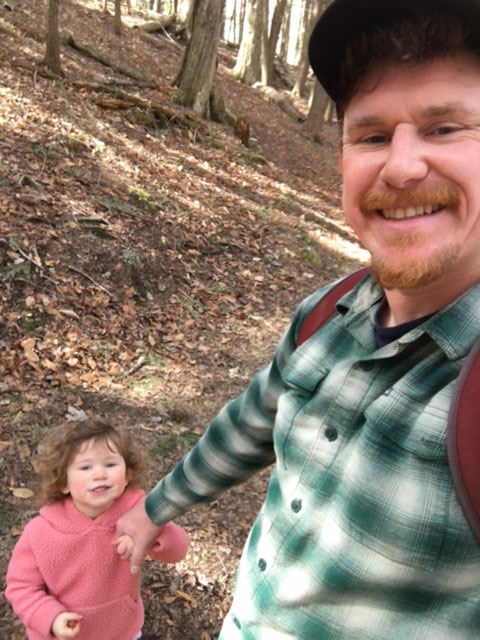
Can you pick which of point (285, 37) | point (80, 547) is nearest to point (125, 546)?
point (80, 547)

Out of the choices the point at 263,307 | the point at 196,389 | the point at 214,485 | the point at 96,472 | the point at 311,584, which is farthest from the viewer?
the point at 263,307

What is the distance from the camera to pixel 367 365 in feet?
4.58

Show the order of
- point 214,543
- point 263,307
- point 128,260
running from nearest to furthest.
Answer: point 214,543, point 128,260, point 263,307

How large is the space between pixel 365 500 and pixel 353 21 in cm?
117

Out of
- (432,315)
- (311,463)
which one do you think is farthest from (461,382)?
(311,463)

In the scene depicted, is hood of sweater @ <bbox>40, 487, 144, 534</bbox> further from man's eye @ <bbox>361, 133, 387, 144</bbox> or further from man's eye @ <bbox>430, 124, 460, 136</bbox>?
man's eye @ <bbox>430, 124, 460, 136</bbox>

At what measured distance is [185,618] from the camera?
3.43 m

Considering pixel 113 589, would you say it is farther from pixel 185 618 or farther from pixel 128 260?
pixel 128 260

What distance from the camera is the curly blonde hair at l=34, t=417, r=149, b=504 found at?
237 cm

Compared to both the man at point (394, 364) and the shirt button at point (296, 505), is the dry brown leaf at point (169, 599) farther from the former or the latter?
the shirt button at point (296, 505)

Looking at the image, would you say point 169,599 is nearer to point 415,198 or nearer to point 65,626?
point 65,626

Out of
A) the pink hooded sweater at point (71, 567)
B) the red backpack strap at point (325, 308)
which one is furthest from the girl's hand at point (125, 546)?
the red backpack strap at point (325, 308)

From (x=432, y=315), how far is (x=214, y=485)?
108 centimetres

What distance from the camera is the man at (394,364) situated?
1.21m
